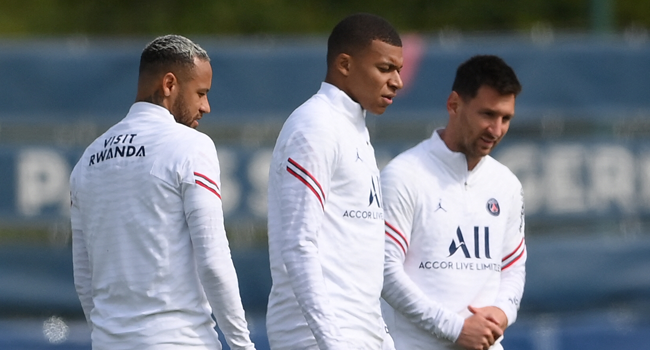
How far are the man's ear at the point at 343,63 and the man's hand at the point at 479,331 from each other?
1.18 meters

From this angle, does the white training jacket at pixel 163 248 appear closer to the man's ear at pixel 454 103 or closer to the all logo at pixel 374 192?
the all logo at pixel 374 192

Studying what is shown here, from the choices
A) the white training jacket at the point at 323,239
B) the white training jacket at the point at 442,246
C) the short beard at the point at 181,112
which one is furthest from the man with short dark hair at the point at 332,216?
the white training jacket at the point at 442,246

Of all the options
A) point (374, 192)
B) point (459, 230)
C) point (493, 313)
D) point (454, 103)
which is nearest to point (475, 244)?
point (459, 230)

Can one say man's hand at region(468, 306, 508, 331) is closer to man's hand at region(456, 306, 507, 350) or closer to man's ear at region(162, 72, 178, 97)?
man's hand at region(456, 306, 507, 350)

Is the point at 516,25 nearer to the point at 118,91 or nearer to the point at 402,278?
the point at 118,91

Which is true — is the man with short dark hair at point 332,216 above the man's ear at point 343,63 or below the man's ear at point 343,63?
below

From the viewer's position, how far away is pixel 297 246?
336 centimetres

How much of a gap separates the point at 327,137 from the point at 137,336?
94cm

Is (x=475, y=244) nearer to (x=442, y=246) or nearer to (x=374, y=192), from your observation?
(x=442, y=246)

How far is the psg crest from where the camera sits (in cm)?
441

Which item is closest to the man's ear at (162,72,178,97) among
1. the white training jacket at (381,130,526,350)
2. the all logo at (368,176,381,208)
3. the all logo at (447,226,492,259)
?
the all logo at (368,176,381,208)

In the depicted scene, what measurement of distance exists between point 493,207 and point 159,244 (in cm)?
167

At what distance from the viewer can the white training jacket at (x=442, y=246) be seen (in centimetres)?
416

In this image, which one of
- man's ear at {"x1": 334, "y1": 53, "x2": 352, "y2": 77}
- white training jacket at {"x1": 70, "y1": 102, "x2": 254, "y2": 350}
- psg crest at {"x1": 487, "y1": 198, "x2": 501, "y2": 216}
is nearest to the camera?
white training jacket at {"x1": 70, "y1": 102, "x2": 254, "y2": 350}
